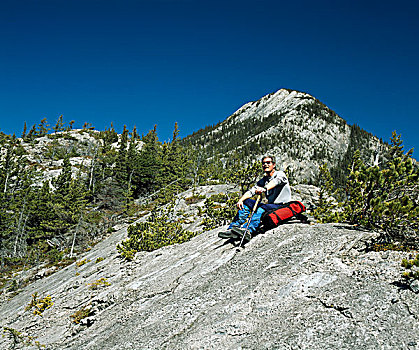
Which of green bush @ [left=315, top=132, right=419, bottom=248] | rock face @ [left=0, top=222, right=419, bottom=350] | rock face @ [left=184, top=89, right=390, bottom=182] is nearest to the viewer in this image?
rock face @ [left=0, top=222, right=419, bottom=350]

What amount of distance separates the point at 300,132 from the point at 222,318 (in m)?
112

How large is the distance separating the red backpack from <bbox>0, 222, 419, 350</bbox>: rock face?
215 mm

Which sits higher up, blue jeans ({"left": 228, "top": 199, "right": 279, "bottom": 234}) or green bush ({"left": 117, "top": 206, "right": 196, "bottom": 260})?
green bush ({"left": 117, "top": 206, "right": 196, "bottom": 260})

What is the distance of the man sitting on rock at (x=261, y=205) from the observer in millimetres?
6099

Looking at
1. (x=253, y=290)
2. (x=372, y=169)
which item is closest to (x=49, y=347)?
(x=253, y=290)

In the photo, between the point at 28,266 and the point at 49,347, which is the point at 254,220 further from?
the point at 28,266

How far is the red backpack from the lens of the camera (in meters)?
6.23

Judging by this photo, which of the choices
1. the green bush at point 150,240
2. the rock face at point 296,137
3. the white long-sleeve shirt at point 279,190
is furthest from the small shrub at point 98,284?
the rock face at point 296,137

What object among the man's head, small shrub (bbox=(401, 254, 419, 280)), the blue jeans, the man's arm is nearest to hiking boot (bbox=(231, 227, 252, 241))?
the blue jeans

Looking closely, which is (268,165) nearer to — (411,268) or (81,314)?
(411,268)

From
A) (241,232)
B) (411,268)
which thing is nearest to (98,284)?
(241,232)

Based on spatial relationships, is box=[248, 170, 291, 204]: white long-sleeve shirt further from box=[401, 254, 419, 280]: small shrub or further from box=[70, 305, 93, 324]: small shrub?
box=[70, 305, 93, 324]: small shrub

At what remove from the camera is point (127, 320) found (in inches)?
195

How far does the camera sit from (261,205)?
6.33 m
